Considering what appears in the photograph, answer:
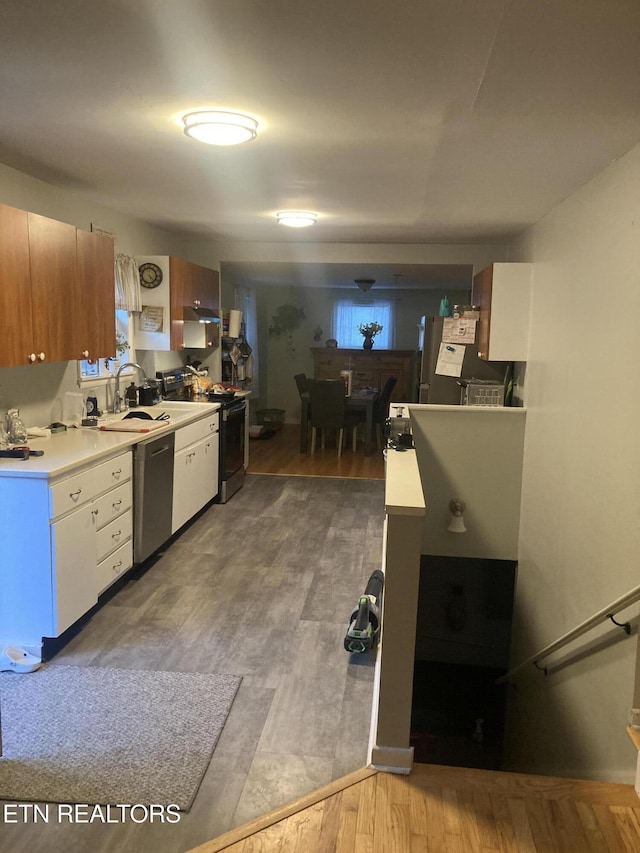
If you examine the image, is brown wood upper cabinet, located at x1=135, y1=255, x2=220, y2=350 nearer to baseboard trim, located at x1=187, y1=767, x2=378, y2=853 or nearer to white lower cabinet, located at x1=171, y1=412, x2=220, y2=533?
white lower cabinet, located at x1=171, y1=412, x2=220, y2=533

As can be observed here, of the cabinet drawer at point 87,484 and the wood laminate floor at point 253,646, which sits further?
the cabinet drawer at point 87,484

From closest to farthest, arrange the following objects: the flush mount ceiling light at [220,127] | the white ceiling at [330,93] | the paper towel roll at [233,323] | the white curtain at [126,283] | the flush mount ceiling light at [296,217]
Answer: the white ceiling at [330,93]
the flush mount ceiling light at [220,127]
the flush mount ceiling light at [296,217]
the white curtain at [126,283]
the paper towel roll at [233,323]

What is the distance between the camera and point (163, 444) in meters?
3.97

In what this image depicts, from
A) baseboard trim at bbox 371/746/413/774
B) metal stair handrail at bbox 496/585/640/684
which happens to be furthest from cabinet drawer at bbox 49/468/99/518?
metal stair handrail at bbox 496/585/640/684

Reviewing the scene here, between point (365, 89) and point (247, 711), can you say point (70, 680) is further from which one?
point (365, 89)

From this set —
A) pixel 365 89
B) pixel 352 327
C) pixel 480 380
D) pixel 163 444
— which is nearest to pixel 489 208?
pixel 480 380

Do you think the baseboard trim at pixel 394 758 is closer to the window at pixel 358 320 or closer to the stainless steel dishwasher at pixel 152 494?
the stainless steel dishwasher at pixel 152 494

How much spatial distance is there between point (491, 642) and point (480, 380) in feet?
6.30

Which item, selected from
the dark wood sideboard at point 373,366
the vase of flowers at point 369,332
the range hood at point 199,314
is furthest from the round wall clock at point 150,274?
the vase of flowers at point 369,332

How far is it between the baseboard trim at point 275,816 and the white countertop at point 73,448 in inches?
63.6

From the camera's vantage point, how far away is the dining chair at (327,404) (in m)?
7.51

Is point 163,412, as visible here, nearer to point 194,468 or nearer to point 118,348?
point 194,468

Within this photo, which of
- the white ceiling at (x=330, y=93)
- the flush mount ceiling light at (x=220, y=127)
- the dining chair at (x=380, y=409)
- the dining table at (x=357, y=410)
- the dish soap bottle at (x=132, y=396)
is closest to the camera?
the white ceiling at (x=330, y=93)

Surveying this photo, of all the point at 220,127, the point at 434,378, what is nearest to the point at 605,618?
the point at 220,127
